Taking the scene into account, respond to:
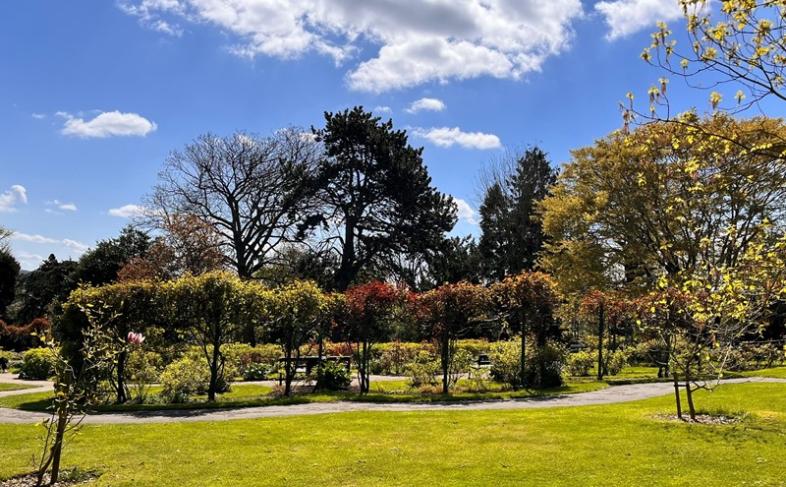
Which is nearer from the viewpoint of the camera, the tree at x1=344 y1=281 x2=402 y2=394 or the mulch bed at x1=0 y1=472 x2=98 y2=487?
the mulch bed at x1=0 y1=472 x2=98 y2=487

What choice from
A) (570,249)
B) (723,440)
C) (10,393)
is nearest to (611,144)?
(570,249)

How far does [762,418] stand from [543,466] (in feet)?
19.6

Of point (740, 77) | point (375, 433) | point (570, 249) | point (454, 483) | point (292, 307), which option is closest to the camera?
point (740, 77)

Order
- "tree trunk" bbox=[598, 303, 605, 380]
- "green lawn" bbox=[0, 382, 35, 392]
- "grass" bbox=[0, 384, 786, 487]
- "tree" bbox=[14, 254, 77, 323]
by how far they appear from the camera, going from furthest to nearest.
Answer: "tree" bbox=[14, 254, 77, 323] → "tree trunk" bbox=[598, 303, 605, 380] → "green lawn" bbox=[0, 382, 35, 392] → "grass" bbox=[0, 384, 786, 487]

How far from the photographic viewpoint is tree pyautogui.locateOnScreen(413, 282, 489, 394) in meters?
18.4

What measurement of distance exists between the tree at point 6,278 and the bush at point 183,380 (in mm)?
37190

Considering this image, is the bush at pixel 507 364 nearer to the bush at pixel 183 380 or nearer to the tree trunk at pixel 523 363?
the tree trunk at pixel 523 363

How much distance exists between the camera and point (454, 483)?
23.1 feet

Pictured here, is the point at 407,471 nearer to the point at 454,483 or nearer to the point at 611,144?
the point at 454,483

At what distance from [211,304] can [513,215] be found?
1453 inches

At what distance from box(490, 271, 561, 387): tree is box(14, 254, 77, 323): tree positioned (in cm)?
4269

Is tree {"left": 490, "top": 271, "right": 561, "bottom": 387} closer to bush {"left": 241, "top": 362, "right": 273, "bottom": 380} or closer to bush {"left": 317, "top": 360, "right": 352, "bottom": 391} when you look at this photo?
bush {"left": 317, "top": 360, "right": 352, "bottom": 391}

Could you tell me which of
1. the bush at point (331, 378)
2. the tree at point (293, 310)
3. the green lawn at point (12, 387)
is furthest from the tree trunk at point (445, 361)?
the green lawn at point (12, 387)

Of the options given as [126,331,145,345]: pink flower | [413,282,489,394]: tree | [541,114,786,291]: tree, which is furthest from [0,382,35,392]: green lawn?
[541,114,786,291]: tree
